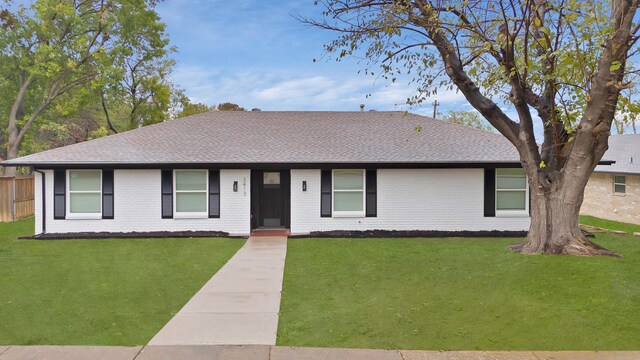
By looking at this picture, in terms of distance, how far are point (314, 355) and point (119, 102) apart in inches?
1243

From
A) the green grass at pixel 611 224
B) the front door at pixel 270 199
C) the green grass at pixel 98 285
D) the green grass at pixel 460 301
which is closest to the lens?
the green grass at pixel 460 301

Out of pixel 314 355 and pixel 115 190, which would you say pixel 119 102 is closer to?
pixel 115 190

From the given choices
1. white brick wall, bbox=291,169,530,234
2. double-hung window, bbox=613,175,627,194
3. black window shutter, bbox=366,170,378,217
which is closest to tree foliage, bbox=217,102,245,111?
white brick wall, bbox=291,169,530,234

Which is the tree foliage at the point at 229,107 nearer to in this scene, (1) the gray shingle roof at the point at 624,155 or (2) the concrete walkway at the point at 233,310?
(1) the gray shingle roof at the point at 624,155

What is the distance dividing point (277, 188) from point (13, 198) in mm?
12708

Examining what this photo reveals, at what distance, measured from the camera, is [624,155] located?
22.9 meters

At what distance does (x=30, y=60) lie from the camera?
2622 centimetres

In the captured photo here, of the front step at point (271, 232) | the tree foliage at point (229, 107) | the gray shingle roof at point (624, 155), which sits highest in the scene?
the tree foliage at point (229, 107)

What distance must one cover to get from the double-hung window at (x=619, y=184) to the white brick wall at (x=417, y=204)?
11.9m

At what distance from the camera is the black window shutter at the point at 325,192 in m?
14.6

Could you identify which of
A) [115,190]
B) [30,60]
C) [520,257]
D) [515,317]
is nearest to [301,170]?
[115,190]

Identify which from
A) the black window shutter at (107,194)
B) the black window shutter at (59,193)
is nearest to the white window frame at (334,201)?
the black window shutter at (107,194)

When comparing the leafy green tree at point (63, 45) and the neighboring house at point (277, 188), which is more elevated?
the leafy green tree at point (63, 45)

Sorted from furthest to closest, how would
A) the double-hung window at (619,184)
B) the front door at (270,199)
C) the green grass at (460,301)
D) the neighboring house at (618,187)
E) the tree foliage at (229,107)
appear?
the tree foliage at (229,107) < the double-hung window at (619,184) < the neighboring house at (618,187) < the front door at (270,199) < the green grass at (460,301)
